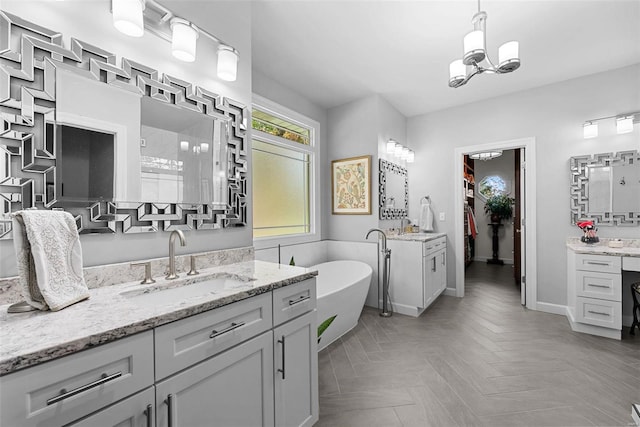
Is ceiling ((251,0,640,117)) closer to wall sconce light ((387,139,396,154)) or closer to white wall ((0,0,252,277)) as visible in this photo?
white wall ((0,0,252,277))

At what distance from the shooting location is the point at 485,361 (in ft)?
7.49

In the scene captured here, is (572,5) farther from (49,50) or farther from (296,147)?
(49,50)

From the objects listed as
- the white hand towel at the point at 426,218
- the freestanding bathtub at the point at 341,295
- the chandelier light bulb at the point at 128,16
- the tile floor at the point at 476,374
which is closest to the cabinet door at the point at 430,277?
the tile floor at the point at 476,374

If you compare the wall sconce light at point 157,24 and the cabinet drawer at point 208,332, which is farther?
the wall sconce light at point 157,24

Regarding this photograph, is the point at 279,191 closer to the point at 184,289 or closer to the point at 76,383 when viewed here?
the point at 184,289

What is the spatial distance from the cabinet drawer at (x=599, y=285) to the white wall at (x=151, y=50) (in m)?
3.24

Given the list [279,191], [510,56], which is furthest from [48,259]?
[510,56]

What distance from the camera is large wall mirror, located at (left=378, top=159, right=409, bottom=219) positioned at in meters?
3.65

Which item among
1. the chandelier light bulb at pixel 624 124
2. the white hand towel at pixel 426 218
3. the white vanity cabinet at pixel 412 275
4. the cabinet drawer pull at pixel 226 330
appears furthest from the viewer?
the white hand towel at pixel 426 218

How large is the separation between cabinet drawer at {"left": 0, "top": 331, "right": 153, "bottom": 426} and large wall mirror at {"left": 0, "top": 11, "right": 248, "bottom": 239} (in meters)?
0.74

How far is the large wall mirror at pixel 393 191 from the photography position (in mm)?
3648

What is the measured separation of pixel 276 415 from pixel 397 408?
868 millimetres

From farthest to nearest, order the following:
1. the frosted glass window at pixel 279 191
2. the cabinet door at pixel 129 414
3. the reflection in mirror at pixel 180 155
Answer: the frosted glass window at pixel 279 191, the reflection in mirror at pixel 180 155, the cabinet door at pixel 129 414

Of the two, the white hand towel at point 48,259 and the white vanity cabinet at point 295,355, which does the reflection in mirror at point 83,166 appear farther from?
the white vanity cabinet at point 295,355
